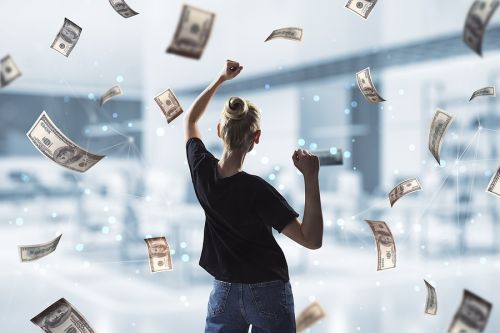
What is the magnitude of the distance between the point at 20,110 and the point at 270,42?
0.87 m

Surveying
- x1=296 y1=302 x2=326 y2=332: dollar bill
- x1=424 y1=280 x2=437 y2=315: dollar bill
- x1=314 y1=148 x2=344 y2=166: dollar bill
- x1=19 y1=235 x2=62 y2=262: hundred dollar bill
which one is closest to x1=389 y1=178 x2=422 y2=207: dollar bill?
x1=314 y1=148 x2=344 y2=166: dollar bill

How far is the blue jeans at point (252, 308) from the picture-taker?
1.32m

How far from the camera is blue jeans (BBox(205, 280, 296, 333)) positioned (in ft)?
4.33

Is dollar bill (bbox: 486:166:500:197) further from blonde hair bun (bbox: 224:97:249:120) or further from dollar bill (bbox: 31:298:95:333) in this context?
dollar bill (bbox: 31:298:95:333)

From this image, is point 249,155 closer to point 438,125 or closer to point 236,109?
point 438,125

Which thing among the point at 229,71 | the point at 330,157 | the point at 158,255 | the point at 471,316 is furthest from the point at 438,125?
the point at 158,255

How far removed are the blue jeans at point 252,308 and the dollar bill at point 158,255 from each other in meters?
0.50

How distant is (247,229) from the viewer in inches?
52.4

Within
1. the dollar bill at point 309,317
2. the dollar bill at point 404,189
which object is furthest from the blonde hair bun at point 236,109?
the dollar bill at point 309,317

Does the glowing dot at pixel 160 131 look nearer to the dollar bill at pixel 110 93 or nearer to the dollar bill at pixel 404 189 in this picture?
the dollar bill at pixel 110 93

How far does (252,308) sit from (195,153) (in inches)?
14.6

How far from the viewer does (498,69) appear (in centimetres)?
252

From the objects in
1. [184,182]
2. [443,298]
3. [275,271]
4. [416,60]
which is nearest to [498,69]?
[416,60]

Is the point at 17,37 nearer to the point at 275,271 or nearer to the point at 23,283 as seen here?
the point at 23,283
